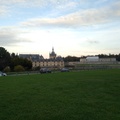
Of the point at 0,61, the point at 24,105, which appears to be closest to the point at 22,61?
the point at 0,61

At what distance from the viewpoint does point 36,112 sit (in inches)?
468

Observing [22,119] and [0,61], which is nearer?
[22,119]

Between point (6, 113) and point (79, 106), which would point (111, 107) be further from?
point (6, 113)

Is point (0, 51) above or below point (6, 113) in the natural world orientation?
above

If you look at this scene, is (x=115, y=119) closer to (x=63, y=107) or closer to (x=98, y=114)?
(x=98, y=114)

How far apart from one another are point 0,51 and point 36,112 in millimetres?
112327

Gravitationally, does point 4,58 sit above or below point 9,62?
above

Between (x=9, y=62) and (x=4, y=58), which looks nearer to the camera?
(x=9, y=62)

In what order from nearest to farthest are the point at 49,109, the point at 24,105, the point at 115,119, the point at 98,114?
the point at 115,119 < the point at 98,114 < the point at 49,109 < the point at 24,105

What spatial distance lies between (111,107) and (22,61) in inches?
4241

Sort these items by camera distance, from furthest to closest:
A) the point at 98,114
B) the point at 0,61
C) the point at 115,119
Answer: the point at 0,61 < the point at 98,114 < the point at 115,119

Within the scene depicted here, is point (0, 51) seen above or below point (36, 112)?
above

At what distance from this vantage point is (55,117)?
10.8 meters

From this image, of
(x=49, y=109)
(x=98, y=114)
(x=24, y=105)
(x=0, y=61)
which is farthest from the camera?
(x=0, y=61)
